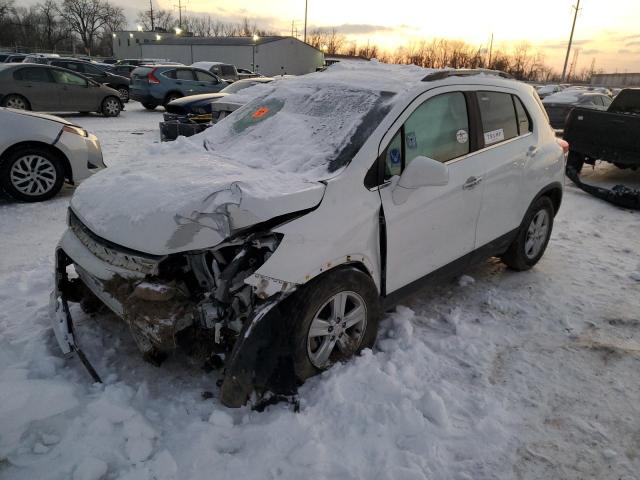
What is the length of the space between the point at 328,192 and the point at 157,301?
110cm

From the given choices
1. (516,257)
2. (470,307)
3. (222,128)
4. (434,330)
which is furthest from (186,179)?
(516,257)

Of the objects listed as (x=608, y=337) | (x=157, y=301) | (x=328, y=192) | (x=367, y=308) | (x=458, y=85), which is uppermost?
(x=458, y=85)

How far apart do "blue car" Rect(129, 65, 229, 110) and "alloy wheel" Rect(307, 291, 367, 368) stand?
1602 cm

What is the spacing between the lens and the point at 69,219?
3221 mm

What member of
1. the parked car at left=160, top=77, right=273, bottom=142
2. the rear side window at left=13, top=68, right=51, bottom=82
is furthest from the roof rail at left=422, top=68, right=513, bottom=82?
the rear side window at left=13, top=68, right=51, bottom=82

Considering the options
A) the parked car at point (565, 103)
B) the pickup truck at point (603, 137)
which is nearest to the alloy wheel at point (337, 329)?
the pickup truck at point (603, 137)

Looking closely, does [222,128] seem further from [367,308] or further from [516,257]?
[516,257]

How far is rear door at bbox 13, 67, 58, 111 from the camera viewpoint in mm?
12910

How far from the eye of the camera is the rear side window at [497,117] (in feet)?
12.4

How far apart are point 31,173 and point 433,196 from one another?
524 cm

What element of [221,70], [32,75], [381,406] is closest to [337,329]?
[381,406]

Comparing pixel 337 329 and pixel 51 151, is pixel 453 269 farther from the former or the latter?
pixel 51 151

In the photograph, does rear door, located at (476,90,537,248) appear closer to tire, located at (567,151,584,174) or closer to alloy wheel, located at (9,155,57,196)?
tire, located at (567,151,584,174)

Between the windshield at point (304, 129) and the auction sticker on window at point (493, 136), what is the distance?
1.00 meters
